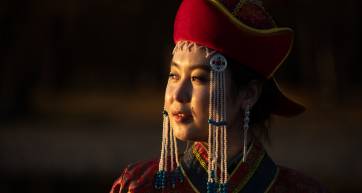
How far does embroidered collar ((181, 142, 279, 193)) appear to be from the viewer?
2.79 metres

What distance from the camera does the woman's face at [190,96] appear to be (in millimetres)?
2607

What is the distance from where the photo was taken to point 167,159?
2.82 meters

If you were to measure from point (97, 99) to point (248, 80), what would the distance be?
1119 cm

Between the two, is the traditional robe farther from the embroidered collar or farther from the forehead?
Answer: the forehead

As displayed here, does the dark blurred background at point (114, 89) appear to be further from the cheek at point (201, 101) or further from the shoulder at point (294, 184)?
the cheek at point (201, 101)

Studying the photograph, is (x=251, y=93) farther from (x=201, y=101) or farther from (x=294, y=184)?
(x=294, y=184)

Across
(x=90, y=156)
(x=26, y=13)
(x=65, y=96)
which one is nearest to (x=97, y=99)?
(x=65, y=96)

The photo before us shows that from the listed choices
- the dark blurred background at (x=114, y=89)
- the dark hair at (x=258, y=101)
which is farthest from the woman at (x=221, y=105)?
the dark blurred background at (x=114, y=89)

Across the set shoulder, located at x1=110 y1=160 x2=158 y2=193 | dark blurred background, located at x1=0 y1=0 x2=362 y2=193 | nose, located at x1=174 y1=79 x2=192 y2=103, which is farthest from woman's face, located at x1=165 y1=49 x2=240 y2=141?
dark blurred background, located at x1=0 y1=0 x2=362 y2=193

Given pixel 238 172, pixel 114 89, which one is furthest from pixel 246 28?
pixel 114 89

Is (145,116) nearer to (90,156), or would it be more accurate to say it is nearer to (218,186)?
(90,156)

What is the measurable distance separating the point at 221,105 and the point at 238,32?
0.80ft

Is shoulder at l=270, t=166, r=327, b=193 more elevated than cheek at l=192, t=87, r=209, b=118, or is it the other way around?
cheek at l=192, t=87, r=209, b=118

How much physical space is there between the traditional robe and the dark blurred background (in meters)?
5.62
